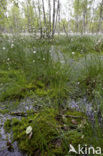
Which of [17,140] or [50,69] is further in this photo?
[50,69]

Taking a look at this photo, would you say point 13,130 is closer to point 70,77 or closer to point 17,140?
point 17,140

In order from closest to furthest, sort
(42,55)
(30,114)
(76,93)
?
1. (30,114)
2. (76,93)
3. (42,55)

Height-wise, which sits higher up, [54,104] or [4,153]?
[54,104]

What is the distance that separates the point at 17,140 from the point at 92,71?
143 centimetres

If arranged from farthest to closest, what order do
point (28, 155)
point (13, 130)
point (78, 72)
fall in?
point (78, 72) → point (13, 130) → point (28, 155)

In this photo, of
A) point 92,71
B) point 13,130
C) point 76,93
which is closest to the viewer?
point 13,130

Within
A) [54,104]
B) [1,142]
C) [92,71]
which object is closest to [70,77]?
[92,71]

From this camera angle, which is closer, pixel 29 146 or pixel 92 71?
pixel 29 146

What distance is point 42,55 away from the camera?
2.14 meters

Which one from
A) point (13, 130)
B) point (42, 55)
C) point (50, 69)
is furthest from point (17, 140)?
point (42, 55)

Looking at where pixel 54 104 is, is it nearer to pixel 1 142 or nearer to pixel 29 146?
pixel 29 146

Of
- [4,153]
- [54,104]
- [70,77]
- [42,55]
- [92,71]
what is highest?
[42,55]

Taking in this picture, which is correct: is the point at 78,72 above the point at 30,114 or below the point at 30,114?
above

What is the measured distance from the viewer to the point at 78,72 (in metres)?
1.87
